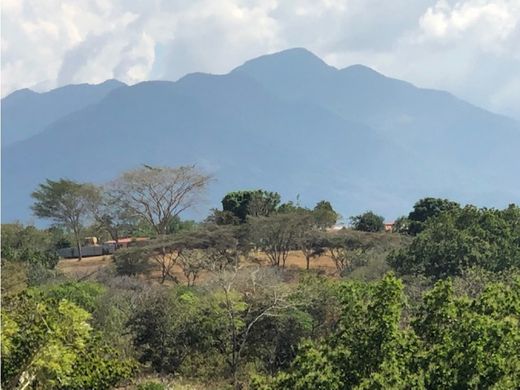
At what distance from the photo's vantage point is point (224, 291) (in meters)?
19.4

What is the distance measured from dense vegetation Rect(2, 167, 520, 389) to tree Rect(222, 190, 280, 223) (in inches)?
5.5

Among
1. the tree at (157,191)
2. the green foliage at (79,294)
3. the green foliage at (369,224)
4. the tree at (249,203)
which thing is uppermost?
the tree at (157,191)

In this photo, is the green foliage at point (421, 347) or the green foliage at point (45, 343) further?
the green foliage at point (45, 343)

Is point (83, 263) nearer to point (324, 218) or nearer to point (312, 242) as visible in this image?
point (312, 242)

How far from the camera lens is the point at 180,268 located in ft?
128

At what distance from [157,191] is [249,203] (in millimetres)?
7123

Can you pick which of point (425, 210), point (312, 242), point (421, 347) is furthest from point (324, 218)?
point (421, 347)

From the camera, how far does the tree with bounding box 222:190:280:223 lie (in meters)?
45.8

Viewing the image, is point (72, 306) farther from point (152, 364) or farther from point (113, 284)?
point (113, 284)

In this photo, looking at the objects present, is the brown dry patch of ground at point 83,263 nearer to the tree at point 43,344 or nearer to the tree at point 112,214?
the tree at point 112,214

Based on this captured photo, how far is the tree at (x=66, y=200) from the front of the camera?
50.6 m

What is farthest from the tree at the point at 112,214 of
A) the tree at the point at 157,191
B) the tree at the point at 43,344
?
the tree at the point at 43,344

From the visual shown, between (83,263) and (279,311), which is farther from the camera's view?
(83,263)

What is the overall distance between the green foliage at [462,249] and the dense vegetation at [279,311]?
5 cm
